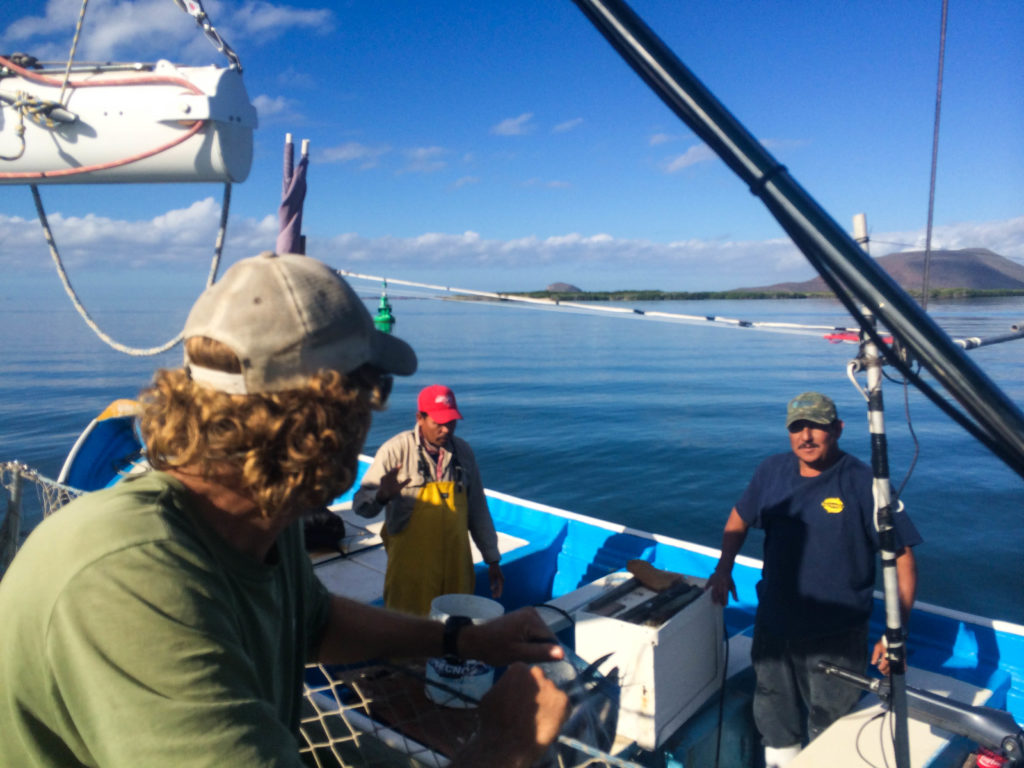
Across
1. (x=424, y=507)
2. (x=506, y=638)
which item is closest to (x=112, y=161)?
(x=424, y=507)

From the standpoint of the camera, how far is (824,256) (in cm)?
87

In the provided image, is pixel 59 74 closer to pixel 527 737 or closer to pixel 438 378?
pixel 527 737

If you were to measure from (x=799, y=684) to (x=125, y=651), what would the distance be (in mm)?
3113

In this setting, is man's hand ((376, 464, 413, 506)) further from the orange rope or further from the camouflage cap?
the camouflage cap

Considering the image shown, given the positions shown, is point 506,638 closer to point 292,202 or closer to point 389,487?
point 389,487

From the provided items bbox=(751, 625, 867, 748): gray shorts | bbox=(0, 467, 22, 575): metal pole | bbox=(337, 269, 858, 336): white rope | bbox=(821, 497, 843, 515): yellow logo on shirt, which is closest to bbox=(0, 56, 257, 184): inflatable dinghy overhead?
bbox=(337, 269, 858, 336): white rope

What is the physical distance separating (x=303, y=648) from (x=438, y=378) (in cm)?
2137

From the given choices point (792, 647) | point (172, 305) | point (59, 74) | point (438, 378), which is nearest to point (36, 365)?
point (438, 378)

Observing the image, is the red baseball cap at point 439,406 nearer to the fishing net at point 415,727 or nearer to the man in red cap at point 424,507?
the man in red cap at point 424,507

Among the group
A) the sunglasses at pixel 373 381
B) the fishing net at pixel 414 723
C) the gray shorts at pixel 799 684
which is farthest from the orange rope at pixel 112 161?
the gray shorts at pixel 799 684

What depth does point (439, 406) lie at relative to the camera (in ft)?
12.8

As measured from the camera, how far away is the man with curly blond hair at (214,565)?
816 mm

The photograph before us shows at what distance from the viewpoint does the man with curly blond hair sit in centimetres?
82

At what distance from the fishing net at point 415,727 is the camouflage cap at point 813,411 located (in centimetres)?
146
